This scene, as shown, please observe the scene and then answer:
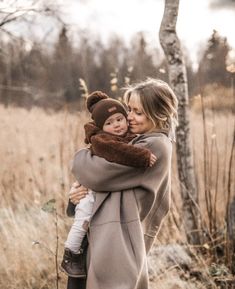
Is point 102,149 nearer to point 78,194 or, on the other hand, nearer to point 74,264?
point 78,194

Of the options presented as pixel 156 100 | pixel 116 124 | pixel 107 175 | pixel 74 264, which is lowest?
pixel 74 264

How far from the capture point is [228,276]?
13.0 feet

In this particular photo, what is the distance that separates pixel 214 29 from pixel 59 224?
7.27 feet

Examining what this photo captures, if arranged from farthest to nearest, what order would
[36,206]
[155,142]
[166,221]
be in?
[36,206] < [166,221] < [155,142]

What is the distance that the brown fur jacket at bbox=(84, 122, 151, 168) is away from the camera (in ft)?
7.71

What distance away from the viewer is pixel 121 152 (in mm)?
2363

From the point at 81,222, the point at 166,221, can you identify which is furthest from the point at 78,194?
the point at 166,221

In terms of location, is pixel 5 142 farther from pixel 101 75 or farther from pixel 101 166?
pixel 101 75

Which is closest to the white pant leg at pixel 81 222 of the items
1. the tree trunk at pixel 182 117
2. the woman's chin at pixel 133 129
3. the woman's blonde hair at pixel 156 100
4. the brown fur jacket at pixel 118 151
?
the brown fur jacket at pixel 118 151

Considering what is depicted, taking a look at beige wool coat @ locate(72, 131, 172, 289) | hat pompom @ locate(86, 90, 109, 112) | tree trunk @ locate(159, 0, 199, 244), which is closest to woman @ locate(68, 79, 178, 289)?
beige wool coat @ locate(72, 131, 172, 289)

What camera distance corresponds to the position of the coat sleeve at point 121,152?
235 cm

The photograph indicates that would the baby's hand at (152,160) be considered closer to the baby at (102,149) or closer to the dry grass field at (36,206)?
the baby at (102,149)

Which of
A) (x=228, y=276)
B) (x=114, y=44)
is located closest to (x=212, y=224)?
(x=228, y=276)

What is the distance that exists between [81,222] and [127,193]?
0.89 feet
